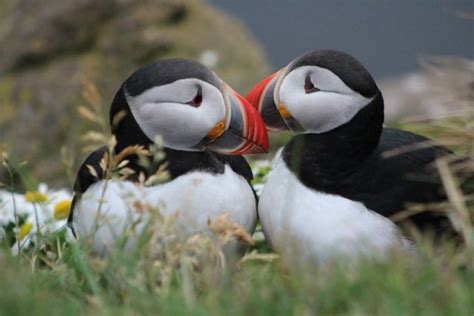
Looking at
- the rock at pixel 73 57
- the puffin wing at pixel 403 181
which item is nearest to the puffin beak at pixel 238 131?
the puffin wing at pixel 403 181

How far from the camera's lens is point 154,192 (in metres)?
3.91

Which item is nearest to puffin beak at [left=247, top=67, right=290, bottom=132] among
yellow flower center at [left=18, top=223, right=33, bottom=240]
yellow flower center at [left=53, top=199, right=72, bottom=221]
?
yellow flower center at [left=18, top=223, right=33, bottom=240]

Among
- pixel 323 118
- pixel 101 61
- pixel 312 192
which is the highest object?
pixel 323 118

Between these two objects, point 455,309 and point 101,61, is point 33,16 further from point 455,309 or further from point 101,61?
point 455,309

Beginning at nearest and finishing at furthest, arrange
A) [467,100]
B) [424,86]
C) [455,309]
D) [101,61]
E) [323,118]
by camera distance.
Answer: [455,309] < [323,118] < [467,100] < [101,61] < [424,86]

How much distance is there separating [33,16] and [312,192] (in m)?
5.62

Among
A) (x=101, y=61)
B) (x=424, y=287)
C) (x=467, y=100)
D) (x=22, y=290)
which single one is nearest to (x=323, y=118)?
(x=467, y=100)

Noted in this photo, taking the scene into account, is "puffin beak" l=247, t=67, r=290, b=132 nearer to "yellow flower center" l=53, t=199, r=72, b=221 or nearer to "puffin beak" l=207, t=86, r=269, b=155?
"puffin beak" l=207, t=86, r=269, b=155

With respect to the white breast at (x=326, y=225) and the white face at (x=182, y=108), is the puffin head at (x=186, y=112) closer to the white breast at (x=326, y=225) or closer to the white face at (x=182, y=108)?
the white face at (x=182, y=108)

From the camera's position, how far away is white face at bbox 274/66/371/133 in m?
3.84

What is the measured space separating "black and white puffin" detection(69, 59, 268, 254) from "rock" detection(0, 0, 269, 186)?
14.1 feet

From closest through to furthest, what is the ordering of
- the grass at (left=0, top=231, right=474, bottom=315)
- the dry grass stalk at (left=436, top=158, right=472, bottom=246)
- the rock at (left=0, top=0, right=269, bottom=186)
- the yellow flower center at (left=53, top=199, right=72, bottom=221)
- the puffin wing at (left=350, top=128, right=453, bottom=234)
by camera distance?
the grass at (left=0, top=231, right=474, bottom=315) → the dry grass stalk at (left=436, top=158, right=472, bottom=246) → the puffin wing at (left=350, top=128, right=453, bottom=234) → the yellow flower center at (left=53, top=199, right=72, bottom=221) → the rock at (left=0, top=0, right=269, bottom=186)

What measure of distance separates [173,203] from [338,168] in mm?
643

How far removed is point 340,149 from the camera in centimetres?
393
